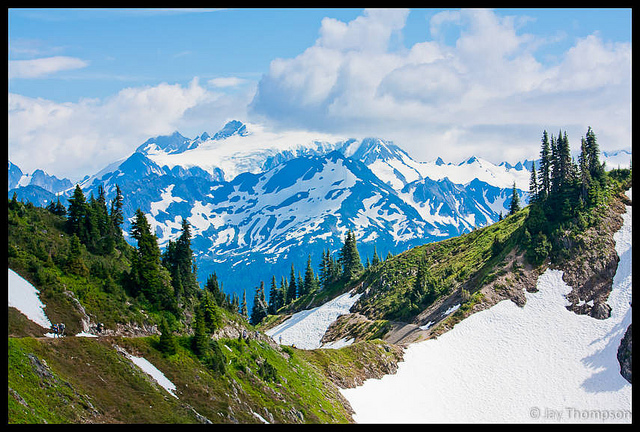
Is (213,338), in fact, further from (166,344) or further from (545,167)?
(545,167)

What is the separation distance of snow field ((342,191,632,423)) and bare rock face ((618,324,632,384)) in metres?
0.71

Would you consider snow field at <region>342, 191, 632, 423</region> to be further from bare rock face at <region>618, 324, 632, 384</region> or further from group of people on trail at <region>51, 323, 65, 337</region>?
group of people on trail at <region>51, 323, 65, 337</region>

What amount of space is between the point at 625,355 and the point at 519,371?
50.7 feet

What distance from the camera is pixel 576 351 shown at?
8375 centimetres

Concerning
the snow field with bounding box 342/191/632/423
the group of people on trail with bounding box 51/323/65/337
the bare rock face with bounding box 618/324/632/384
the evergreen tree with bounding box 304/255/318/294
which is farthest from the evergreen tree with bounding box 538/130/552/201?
the group of people on trail with bounding box 51/323/65/337

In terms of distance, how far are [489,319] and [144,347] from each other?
2429 inches

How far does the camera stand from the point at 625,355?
261ft

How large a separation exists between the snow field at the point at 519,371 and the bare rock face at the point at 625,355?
2.33 feet

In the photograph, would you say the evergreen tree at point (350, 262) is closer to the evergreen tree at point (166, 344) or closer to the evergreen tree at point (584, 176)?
the evergreen tree at point (584, 176)

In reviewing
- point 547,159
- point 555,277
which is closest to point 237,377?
point 555,277

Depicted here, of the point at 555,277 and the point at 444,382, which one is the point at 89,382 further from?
the point at 555,277

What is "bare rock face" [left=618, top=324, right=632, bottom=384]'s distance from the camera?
77562 mm

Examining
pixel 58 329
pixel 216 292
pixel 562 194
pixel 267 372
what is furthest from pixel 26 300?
pixel 562 194

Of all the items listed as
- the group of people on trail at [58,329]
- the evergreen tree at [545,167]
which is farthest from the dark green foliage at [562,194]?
the group of people on trail at [58,329]
